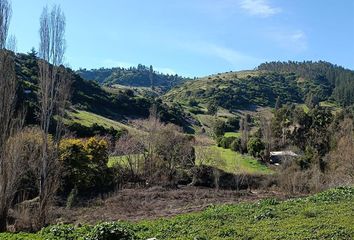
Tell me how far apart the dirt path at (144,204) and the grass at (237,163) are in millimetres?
7570

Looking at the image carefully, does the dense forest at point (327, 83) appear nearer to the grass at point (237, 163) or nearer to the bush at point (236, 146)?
the bush at point (236, 146)

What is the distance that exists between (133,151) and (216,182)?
8.38 metres

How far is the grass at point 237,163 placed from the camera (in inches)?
1773

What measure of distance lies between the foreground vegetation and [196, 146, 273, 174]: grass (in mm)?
26366

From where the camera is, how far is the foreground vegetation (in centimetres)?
1167

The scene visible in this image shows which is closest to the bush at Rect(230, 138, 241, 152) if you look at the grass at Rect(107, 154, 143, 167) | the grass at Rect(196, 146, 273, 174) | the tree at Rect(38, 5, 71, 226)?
the grass at Rect(196, 146, 273, 174)

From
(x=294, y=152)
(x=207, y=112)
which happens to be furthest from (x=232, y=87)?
(x=294, y=152)

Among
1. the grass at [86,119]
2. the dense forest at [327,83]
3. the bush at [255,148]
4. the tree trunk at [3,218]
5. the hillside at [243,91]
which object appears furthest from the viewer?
the hillside at [243,91]

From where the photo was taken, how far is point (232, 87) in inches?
5837

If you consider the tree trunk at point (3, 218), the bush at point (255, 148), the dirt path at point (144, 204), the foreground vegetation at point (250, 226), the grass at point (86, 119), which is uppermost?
the grass at point (86, 119)

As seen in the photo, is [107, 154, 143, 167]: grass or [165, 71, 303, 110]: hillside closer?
[107, 154, 143, 167]: grass

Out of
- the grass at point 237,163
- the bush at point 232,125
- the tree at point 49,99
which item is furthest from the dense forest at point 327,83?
the tree at point 49,99

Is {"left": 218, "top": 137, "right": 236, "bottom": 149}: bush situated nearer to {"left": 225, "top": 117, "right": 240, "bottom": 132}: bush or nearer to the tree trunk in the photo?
{"left": 225, "top": 117, "right": 240, "bottom": 132}: bush

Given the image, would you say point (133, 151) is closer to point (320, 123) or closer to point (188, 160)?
point (188, 160)
